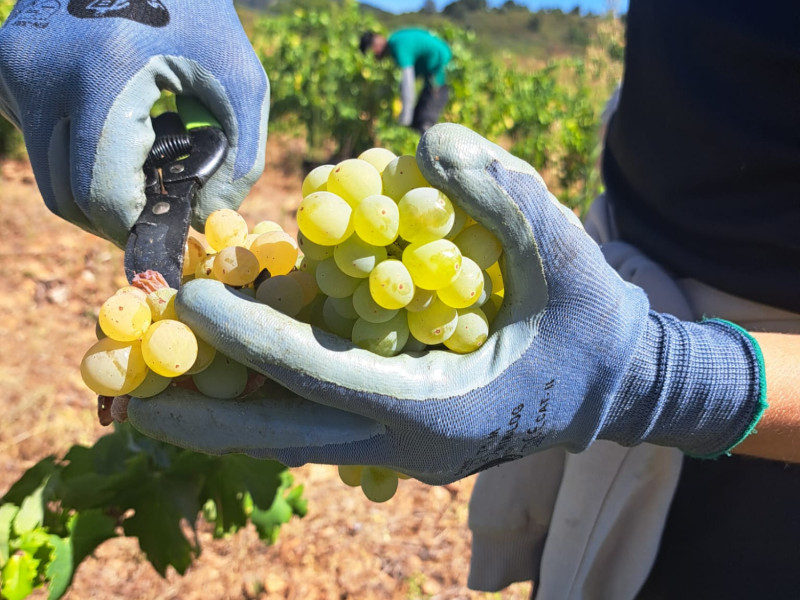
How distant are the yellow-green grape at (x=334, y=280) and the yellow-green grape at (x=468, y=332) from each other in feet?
0.55

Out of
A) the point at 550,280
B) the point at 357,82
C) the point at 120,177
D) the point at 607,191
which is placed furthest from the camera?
the point at 357,82

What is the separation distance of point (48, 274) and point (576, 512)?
11.6 ft

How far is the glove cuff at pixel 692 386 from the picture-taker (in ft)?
3.40

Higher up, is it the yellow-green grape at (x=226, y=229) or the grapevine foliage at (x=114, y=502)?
the yellow-green grape at (x=226, y=229)

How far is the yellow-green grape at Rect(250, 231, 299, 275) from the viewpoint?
39.5 inches

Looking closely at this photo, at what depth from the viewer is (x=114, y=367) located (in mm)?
859

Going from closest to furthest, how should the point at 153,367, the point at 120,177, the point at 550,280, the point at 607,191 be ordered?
the point at 153,367, the point at 550,280, the point at 120,177, the point at 607,191

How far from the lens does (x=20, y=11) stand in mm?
1247

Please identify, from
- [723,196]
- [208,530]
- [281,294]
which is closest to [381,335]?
[281,294]

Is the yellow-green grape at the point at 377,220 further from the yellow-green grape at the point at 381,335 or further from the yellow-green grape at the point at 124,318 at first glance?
the yellow-green grape at the point at 124,318

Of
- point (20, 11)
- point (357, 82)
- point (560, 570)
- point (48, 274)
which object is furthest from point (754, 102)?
point (357, 82)

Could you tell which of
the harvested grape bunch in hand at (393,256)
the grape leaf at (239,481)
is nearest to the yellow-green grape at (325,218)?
the harvested grape bunch in hand at (393,256)

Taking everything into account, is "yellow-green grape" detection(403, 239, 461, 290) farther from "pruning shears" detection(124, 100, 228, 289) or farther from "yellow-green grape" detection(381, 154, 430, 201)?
"pruning shears" detection(124, 100, 228, 289)

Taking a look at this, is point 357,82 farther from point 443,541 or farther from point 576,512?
point 576,512
